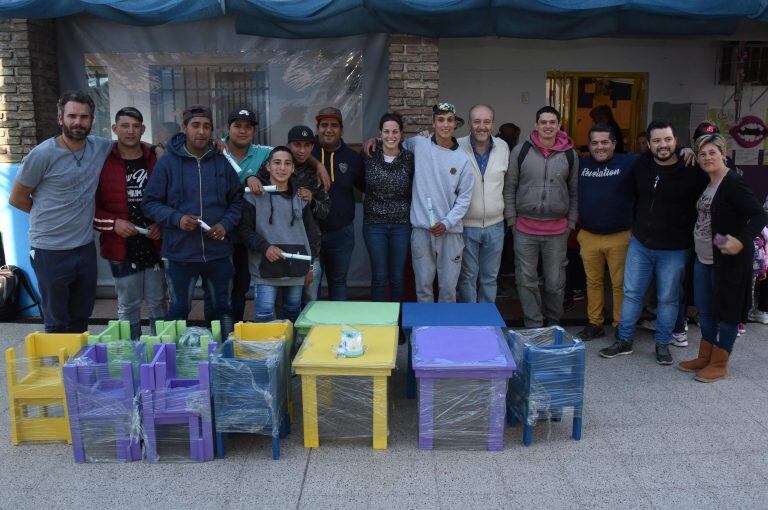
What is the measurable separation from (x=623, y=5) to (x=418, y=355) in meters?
3.60

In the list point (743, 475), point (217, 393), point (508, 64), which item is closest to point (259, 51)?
point (508, 64)

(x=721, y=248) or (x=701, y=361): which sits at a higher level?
(x=721, y=248)

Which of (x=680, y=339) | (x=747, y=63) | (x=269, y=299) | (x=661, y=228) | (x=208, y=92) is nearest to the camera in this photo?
(x=269, y=299)

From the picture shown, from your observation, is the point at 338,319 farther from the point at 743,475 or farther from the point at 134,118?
the point at 743,475

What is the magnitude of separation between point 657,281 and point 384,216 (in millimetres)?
2140

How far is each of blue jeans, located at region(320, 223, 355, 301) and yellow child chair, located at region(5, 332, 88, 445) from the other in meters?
1.97

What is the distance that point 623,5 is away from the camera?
541 cm

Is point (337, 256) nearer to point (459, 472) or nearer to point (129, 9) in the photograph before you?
point (459, 472)

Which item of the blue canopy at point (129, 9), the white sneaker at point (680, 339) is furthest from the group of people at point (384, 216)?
the blue canopy at point (129, 9)

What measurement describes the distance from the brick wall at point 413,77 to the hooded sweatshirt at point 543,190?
120 cm

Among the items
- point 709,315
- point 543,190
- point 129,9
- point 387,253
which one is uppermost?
point 129,9

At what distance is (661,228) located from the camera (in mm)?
4824

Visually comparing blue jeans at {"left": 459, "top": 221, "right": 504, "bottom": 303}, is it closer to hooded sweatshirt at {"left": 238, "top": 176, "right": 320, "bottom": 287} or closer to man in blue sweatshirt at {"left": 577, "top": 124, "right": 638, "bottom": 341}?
man in blue sweatshirt at {"left": 577, "top": 124, "right": 638, "bottom": 341}

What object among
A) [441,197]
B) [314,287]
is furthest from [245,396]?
[441,197]
